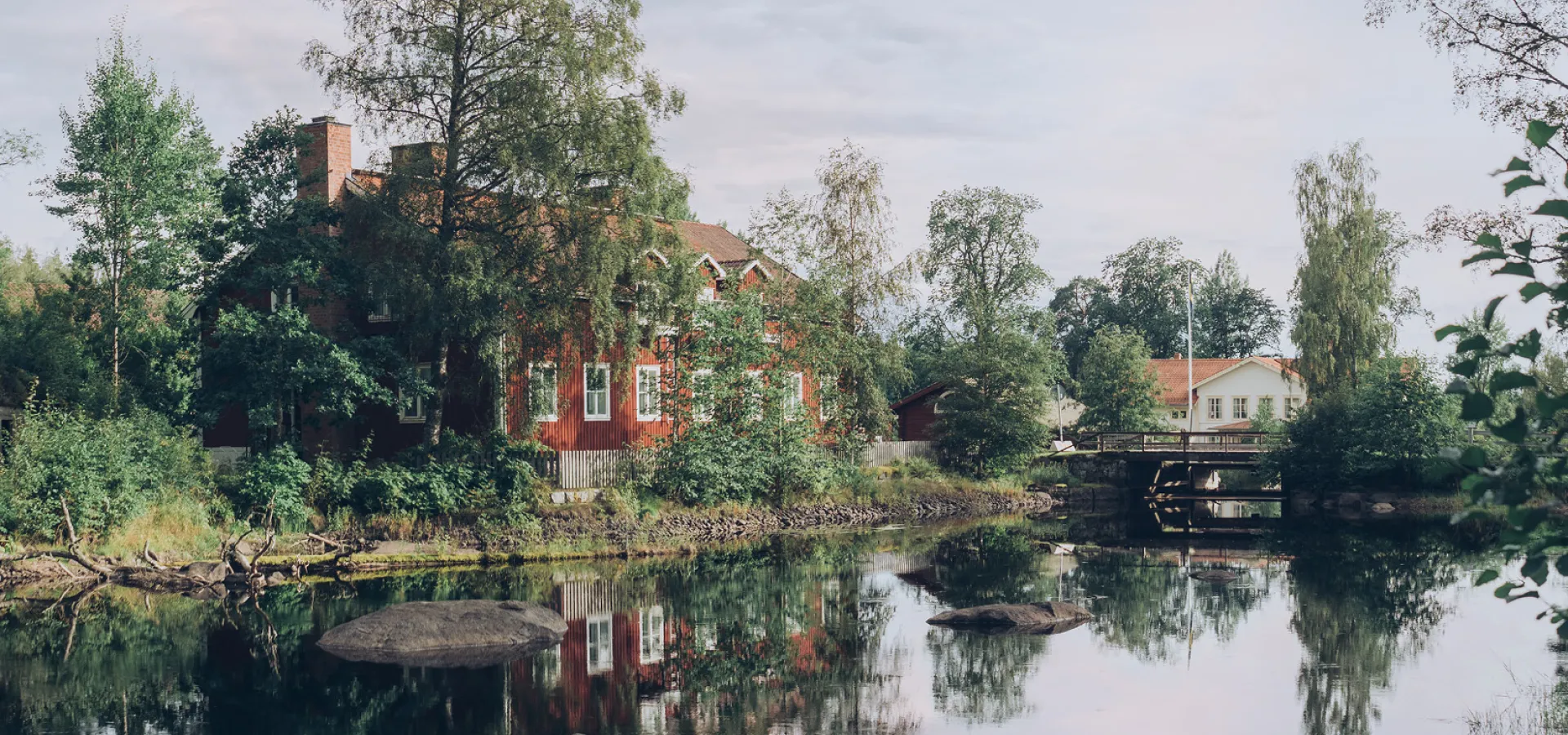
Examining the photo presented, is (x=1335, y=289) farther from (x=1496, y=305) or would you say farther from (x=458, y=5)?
(x=1496, y=305)

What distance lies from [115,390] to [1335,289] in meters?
41.1

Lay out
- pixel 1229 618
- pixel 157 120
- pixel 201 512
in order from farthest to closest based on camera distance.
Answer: pixel 157 120, pixel 201 512, pixel 1229 618

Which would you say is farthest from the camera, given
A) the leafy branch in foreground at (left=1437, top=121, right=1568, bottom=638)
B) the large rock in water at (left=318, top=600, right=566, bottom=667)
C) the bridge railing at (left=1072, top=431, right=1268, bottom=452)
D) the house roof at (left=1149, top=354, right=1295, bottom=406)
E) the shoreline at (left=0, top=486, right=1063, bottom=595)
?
the house roof at (left=1149, top=354, right=1295, bottom=406)

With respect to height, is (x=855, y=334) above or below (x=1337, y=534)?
above

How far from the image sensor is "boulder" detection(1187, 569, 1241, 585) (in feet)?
83.5

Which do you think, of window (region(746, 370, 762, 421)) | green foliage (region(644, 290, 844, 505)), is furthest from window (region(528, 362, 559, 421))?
window (region(746, 370, 762, 421))

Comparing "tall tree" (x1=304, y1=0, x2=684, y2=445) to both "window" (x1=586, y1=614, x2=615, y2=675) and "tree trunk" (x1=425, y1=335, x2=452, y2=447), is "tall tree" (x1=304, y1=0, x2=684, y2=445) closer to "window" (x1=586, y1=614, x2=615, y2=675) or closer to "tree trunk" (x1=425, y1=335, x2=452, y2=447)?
"tree trunk" (x1=425, y1=335, x2=452, y2=447)

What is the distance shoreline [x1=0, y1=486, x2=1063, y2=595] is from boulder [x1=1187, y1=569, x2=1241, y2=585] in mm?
10807

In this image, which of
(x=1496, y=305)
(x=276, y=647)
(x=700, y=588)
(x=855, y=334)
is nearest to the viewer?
(x=1496, y=305)

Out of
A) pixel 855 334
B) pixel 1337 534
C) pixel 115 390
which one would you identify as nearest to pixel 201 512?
pixel 115 390

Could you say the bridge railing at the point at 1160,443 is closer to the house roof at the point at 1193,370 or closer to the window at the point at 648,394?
the house roof at the point at 1193,370

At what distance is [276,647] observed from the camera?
17.3 meters

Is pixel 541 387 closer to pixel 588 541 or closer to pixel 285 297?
pixel 588 541

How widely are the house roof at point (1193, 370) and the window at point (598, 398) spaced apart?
1666 inches
